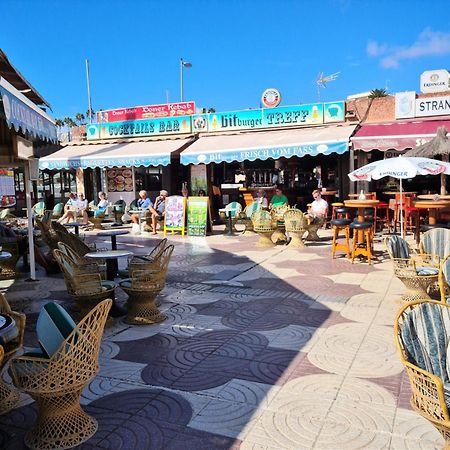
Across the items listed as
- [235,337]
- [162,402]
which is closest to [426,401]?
[162,402]

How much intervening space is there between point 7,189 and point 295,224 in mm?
13718

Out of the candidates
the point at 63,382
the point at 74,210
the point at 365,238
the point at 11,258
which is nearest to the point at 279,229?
the point at 365,238

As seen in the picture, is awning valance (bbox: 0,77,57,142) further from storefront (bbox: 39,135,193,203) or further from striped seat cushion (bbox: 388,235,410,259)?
storefront (bbox: 39,135,193,203)

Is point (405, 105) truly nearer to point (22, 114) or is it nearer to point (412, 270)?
point (412, 270)

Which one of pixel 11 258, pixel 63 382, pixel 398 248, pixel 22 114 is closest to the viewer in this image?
pixel 63 382

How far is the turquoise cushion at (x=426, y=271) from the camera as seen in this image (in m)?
5.63

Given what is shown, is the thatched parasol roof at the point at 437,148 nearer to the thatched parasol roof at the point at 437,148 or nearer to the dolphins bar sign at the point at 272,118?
the thatched parasol roof at the point at 437,148

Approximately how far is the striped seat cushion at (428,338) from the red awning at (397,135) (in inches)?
410

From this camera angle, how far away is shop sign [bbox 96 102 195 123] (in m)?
17.3

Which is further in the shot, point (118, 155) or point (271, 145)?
point (118, 155)

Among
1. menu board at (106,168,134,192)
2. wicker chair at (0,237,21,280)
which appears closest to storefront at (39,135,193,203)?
menu board at (106,168,134,192)

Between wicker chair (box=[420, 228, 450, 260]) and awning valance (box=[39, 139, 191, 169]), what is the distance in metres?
10.4

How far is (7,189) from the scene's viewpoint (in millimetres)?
19000

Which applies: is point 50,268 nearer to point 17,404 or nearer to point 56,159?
point 17,404
